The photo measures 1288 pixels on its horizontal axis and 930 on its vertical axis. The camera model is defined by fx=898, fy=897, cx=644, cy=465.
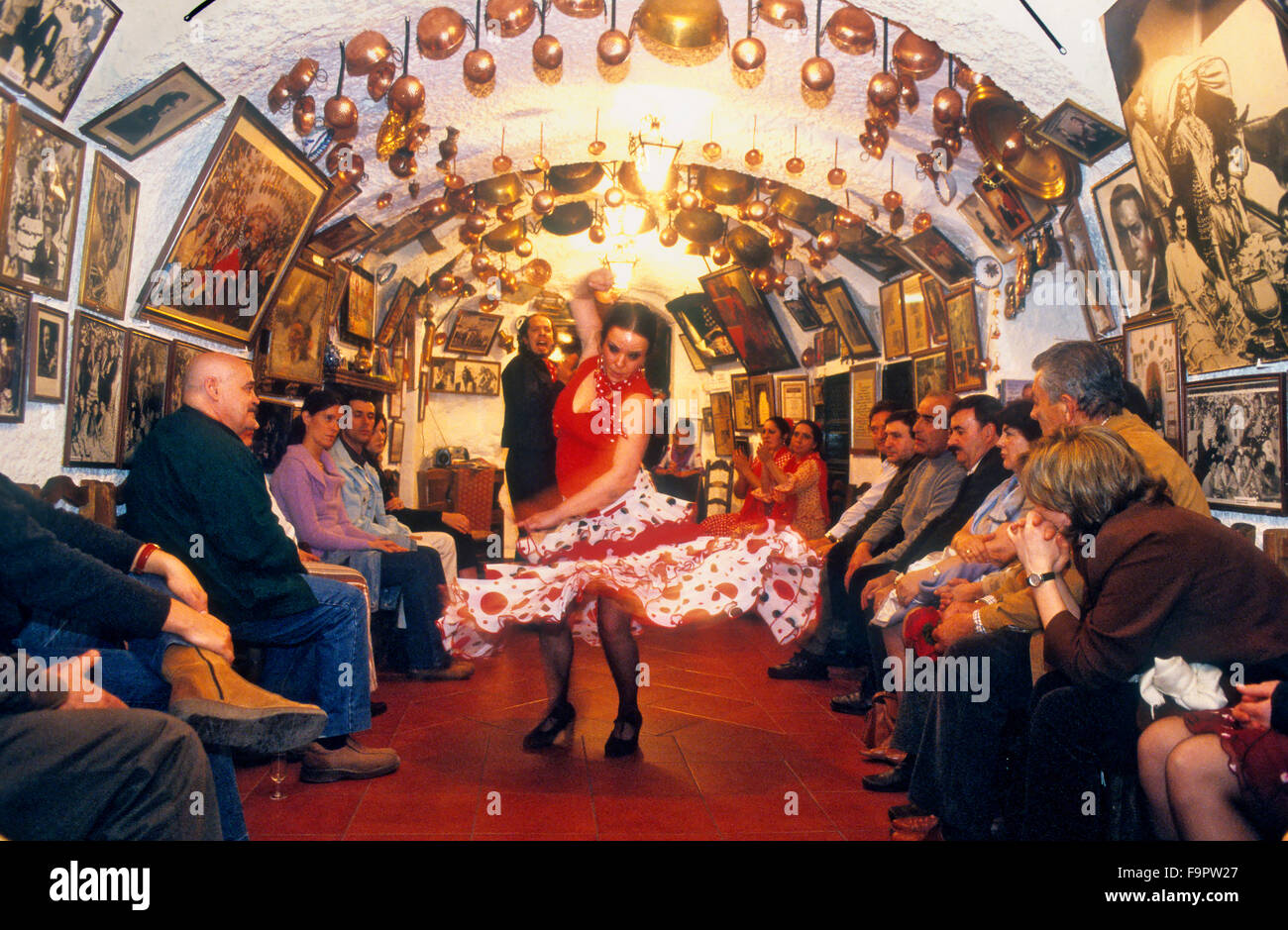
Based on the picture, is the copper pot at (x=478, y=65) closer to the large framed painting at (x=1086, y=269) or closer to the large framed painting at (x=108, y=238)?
the large framed painting at (x=108, y=238)

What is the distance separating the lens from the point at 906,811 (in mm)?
3045

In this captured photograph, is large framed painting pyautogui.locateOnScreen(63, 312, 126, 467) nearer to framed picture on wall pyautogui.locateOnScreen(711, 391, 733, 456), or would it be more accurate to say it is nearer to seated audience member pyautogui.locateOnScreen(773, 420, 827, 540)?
seated audience member pyautogui.locateOnScreen(773, 420, 827, 540)

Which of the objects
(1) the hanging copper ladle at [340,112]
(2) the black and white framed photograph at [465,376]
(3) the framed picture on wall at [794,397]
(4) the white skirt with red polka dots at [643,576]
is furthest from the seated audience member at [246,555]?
(2) the black and white framed photograph at [465,376]

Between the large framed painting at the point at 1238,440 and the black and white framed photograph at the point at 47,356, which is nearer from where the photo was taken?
the black and white framed photograph at the point at 47,356

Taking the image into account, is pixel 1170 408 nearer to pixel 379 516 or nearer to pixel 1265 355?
pixel 1265 355

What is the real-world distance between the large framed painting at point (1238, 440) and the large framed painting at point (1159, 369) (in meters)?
0.10

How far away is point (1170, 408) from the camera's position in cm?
411

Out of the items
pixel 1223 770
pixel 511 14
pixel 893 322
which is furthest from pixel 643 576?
pixel 893 322

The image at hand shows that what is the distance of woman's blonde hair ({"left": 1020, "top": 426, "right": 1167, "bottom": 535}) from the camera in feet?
7.89

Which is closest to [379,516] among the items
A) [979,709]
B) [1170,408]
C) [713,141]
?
[713,141]

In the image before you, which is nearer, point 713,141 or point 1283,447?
point 1283,447

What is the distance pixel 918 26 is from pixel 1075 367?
218 centimetres

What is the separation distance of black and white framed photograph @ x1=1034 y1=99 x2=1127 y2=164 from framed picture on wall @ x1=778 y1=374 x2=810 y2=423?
5.56 m

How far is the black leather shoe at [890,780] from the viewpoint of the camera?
348 cm
